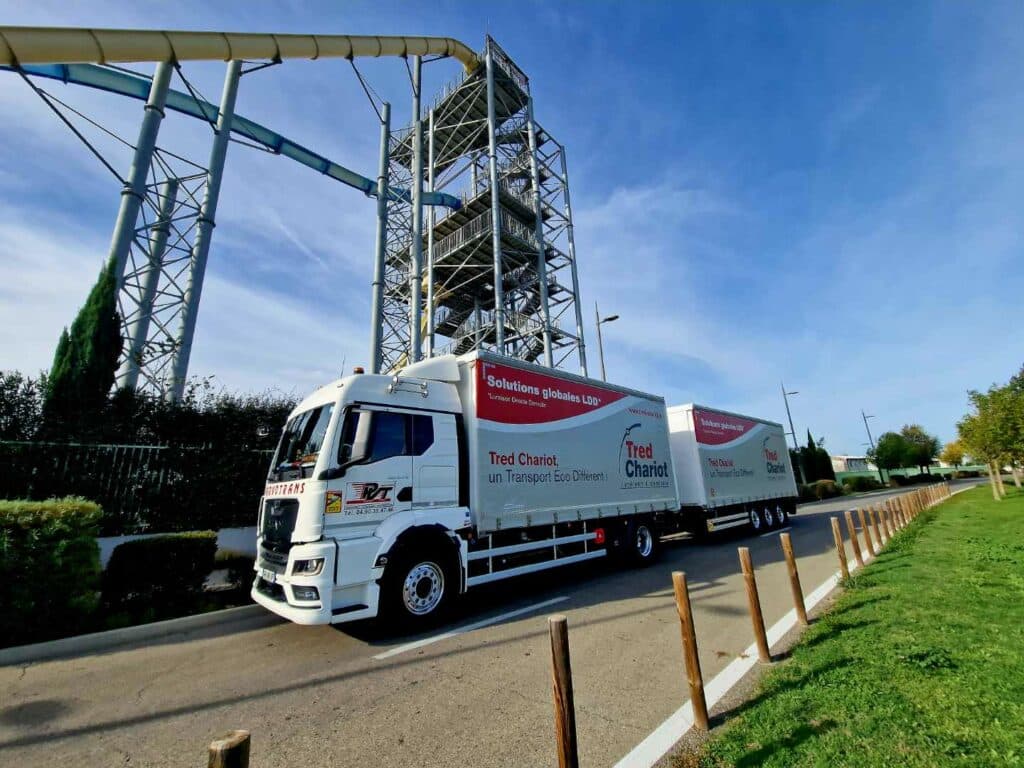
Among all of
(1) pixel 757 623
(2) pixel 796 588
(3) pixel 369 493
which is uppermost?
(3) pixel 369 493

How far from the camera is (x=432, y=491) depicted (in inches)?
255

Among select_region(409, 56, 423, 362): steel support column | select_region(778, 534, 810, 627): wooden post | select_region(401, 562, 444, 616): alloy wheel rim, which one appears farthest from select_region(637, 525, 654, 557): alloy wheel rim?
select_region(409, 56, 423, 362): steel support column

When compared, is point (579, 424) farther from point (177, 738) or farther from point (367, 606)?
point (177, 738)

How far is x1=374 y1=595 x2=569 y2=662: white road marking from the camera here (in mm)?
5116

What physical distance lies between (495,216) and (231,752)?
23.9 metres

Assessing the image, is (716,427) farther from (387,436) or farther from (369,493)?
(369,493)

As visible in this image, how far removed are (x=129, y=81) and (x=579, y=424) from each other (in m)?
22.6

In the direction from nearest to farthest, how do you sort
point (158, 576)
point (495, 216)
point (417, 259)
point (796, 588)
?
point (796, 588) < point (158, 576) < point (417, 259) < point (495, 216)

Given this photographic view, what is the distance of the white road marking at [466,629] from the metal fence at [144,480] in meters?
5.99

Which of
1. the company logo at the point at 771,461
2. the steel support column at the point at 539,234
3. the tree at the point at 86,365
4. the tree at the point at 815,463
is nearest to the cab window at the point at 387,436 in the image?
the tree at the point at 86,365

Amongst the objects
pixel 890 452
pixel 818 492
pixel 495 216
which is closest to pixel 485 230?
pixel 495 216

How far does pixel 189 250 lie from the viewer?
15617 mm

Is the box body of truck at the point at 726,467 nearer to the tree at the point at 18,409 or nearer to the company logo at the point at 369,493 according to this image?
the company logo at the point at 369,493

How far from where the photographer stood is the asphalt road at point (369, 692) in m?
3.20
